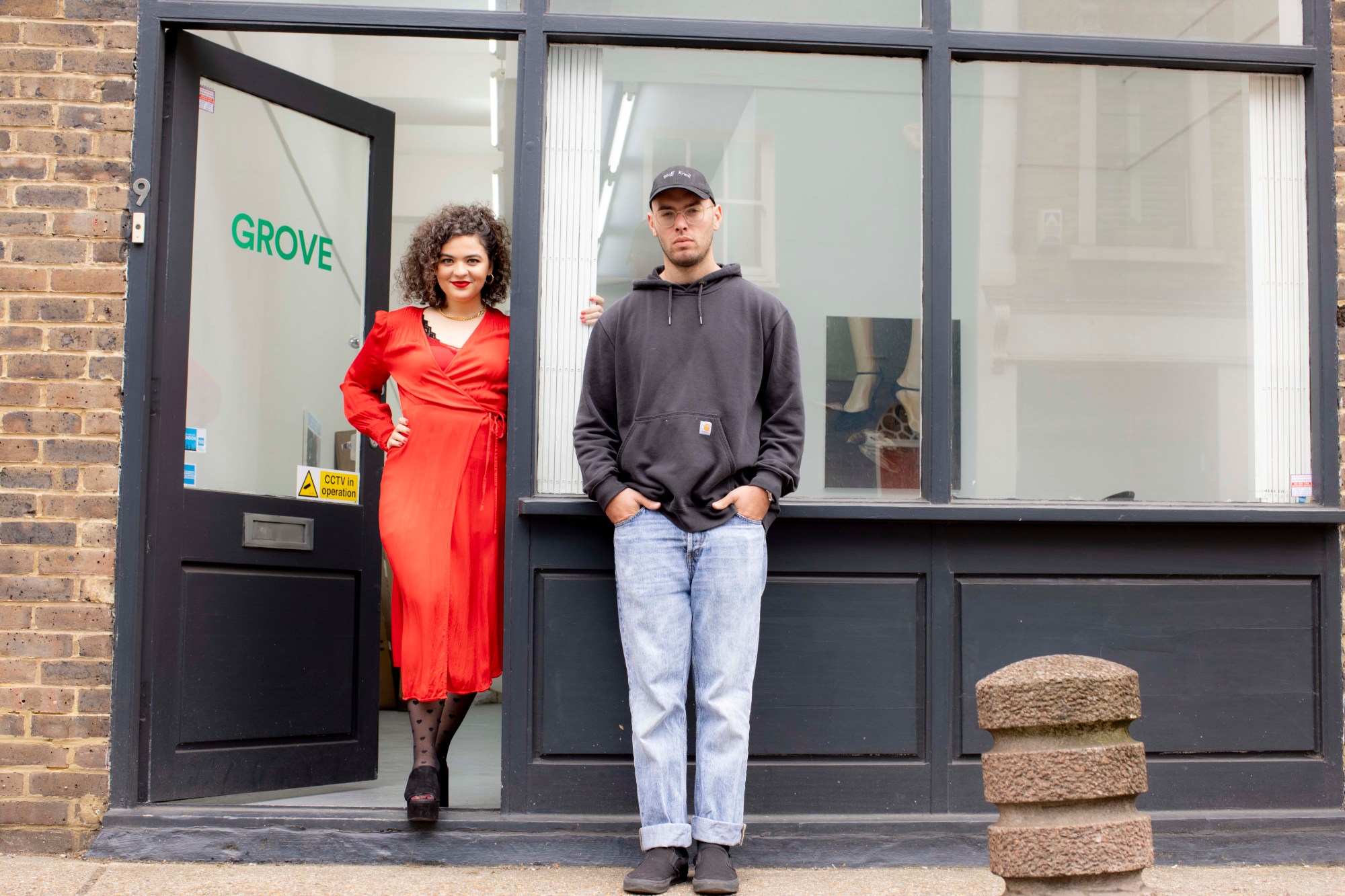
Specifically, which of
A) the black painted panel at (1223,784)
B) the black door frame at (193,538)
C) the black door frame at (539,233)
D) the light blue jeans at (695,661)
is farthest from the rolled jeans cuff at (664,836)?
the black door frame at (193,538)

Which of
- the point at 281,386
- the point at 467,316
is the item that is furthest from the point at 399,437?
the point at 281,386

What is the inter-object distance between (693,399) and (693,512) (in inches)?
13.1

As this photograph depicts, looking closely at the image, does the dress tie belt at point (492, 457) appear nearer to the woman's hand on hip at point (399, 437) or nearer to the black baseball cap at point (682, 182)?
the woman's hand on hip at point (399, 437)

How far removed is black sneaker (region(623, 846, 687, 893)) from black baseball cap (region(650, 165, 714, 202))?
191 centimetres

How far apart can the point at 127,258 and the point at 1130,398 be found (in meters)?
3.48

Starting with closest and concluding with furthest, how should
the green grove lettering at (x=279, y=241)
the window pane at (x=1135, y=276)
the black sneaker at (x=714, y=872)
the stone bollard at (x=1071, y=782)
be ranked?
the stone bollard at (x=1071, y=782), the black sneaker at (x=714, y=872), the window pane at (x=1135, y=276), the green grove lettering at (x=279, y=241)

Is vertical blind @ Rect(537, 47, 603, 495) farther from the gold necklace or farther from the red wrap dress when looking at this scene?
the gold necklace

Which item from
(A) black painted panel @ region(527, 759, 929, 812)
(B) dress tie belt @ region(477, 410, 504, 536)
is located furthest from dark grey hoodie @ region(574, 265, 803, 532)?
(A) black painted panel @ region(527, 759, 929, 812)

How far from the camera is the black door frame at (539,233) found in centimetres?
380

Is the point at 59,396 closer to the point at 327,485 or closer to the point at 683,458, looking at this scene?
the point at 327,485

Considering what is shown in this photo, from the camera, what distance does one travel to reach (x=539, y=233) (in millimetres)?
3979

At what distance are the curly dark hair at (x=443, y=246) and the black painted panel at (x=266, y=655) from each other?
116cm

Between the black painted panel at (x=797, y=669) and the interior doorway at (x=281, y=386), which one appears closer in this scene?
the black painted panel at (x=797, y=669)

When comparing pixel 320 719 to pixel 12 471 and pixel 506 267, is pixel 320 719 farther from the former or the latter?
pixel 506 267
